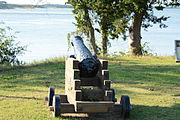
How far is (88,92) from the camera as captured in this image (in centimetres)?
738

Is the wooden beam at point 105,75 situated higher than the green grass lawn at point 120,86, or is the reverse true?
the wooden beam at point 105,75

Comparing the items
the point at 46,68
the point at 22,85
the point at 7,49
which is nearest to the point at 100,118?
the point at 22,85

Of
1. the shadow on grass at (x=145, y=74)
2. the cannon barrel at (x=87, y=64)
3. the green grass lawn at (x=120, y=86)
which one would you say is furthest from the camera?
the shadow on grass at (x=145, y=74)

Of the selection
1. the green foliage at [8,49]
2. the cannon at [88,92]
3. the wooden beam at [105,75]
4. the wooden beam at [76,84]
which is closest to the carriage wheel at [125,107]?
the cannon at [88,92]

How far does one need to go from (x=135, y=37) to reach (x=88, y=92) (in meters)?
12.9

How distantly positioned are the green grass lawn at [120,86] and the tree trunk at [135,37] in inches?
102

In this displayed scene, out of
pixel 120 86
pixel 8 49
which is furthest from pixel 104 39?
pixel 120 86

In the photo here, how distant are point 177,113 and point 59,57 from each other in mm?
9504

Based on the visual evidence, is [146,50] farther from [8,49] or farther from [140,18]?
[8,49]

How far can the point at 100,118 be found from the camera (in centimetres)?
748

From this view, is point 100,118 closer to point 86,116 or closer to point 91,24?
point 86,116

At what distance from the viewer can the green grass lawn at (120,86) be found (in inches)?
311

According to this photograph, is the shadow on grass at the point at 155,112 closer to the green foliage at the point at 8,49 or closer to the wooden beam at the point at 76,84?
the wooden beam at the point at 76,84

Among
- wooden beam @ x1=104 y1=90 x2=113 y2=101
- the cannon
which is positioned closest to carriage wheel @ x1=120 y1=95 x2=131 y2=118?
the cannon
